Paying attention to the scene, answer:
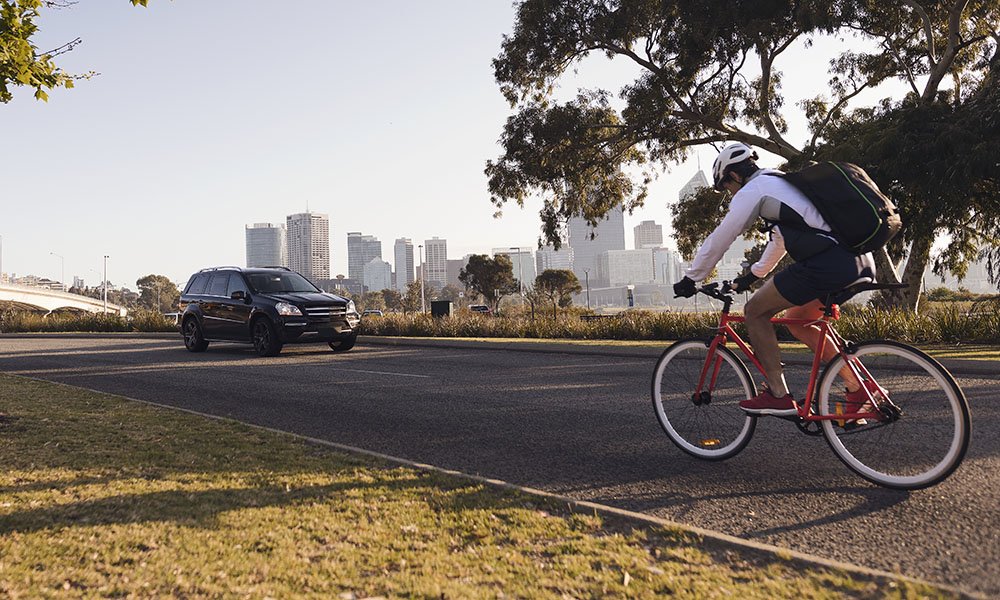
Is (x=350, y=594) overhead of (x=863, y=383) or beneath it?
beneath

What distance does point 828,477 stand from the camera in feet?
13.8

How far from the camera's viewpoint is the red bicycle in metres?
3.60

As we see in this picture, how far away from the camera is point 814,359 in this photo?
420 centimetres

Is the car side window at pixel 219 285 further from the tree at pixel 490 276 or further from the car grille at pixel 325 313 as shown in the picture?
the tree at pixel 490 276

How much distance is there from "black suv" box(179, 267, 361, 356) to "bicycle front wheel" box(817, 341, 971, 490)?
11104 millimetres

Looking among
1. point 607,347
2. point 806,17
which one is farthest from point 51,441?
point 806,17

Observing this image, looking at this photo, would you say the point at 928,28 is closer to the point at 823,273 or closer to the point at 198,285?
the point at 823,273

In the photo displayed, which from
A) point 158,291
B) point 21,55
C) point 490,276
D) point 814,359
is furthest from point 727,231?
point 158,291

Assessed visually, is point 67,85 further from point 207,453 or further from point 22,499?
point 22,499

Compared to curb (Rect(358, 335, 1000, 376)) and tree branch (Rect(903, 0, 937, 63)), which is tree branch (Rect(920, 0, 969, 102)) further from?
curb (Rect(358, 335, 1000, 376))

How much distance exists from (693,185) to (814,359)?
2418 centimetres

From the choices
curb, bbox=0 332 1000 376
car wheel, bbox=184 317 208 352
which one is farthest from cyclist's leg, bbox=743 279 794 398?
car wheel, bbox=184 317 208 352

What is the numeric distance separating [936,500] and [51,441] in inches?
246

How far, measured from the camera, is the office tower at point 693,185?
26.6 meters
